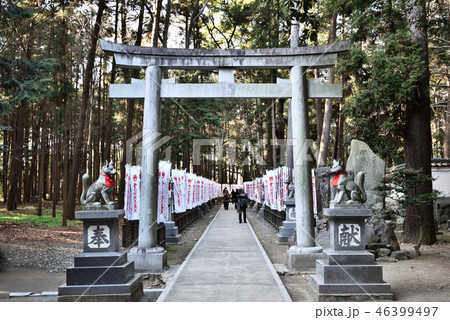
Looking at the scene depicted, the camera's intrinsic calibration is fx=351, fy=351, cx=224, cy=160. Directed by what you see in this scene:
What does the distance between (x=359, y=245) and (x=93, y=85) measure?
24095mm

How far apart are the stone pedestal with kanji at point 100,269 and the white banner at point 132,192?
3.74m

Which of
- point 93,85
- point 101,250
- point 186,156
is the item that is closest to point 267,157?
point 186,156

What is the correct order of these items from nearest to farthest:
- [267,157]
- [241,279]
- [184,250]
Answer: [241,279]
[184,250]
[267,157]

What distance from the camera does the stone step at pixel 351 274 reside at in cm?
566

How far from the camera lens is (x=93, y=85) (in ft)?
84.4

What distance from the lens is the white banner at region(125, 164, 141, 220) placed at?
9635 millimetres

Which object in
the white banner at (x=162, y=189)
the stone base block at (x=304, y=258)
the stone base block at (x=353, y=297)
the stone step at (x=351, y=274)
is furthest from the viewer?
the white banner at (x=162, y=189)

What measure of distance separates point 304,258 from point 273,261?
156 centimetres

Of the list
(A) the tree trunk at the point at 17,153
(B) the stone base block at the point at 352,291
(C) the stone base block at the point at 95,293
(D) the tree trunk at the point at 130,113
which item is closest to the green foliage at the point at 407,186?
(B) the stone base block at the point at 352,291

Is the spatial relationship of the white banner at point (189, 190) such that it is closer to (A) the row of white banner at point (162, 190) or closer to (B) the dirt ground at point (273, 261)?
(A) the row of white banner at point (162, 190)

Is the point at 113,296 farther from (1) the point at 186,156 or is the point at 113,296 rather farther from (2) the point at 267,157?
(2) the point at 267,157

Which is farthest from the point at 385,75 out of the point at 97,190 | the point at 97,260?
the point at 97,260

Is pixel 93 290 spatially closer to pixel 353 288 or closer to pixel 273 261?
pixel 353 288

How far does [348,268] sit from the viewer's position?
18.6ft
